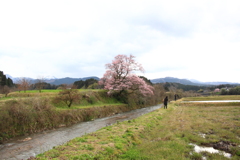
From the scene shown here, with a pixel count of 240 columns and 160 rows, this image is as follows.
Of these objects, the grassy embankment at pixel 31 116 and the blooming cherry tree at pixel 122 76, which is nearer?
the grassy embankment at pixel 31 116

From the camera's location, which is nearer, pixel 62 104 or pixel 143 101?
pixel 62 104

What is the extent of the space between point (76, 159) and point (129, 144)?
3.48 m

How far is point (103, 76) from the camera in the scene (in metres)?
40.8

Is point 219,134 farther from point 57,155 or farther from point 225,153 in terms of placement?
point 57,155

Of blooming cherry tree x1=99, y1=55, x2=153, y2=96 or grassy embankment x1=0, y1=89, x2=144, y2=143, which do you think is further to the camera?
blooming cherry tree x1=99, y1=55, x2=153, y2=96

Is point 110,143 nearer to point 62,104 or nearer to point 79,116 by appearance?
point 79,116

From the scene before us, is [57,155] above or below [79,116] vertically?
above

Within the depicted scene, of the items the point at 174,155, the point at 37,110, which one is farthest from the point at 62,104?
the point at 174,155

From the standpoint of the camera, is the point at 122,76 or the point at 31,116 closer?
the point at 31,116

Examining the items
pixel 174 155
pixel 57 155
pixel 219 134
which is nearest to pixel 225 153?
pixel 174 155

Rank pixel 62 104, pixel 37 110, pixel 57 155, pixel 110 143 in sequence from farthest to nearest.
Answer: pixel 62 104
pixel 37 110
pixel 110 143
pixel 57 155

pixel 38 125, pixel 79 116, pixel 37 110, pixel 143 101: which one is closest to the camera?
pixel 38 125

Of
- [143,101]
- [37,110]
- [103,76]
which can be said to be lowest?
[143,101]

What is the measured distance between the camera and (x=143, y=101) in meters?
45.8
